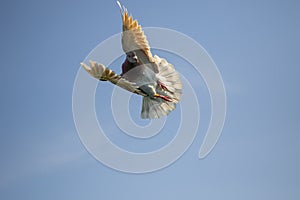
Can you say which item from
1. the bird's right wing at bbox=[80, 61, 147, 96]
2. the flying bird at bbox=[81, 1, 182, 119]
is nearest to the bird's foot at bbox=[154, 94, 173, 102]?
the flying bird at bbox=[81, 1, 182, 119]

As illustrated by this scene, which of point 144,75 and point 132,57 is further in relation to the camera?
point 144,75

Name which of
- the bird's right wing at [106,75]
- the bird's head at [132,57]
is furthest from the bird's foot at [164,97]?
the bird's head at [132,57]

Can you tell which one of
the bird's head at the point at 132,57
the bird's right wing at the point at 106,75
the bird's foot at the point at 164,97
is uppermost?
the bird's head at the point at 132,57

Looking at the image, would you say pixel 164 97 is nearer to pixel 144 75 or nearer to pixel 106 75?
pixel 144 75

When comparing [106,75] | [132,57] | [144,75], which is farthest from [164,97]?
[106,75]

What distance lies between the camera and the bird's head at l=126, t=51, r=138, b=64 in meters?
15.2

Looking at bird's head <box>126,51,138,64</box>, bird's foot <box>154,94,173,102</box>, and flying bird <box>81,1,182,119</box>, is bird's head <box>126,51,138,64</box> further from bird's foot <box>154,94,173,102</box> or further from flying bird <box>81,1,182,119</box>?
bird's foot <box>154,94,173,102</box>

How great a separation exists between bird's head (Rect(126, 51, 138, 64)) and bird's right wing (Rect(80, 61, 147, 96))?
524 mm

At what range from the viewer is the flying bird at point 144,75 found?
48.1 feet

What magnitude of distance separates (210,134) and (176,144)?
1.14 meters

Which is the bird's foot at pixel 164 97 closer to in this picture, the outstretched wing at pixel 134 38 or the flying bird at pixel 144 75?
the flying bird at pixel 144 75

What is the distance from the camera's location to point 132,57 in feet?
50.5

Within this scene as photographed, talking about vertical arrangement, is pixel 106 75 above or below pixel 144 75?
below

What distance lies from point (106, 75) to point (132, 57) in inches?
33.8
